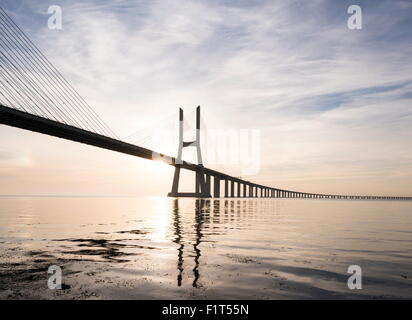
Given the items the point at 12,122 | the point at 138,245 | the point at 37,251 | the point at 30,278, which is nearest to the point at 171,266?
the point at 30,278

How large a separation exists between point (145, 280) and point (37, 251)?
6.58 meters

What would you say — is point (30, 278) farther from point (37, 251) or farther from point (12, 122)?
point (12, 122)

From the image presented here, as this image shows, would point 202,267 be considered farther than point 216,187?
No

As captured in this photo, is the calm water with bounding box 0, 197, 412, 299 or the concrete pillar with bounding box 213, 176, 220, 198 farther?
the concrete pillar with bounding box 213, 176, 220, 198

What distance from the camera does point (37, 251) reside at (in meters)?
13.7

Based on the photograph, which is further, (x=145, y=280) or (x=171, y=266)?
(x=171, y=266)

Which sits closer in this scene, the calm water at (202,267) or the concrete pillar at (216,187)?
the calm water at (202,267)

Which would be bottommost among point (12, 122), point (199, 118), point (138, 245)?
point (138, 245)

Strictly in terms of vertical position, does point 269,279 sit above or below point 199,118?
below

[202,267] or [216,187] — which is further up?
[216,187]

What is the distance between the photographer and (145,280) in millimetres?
9094
